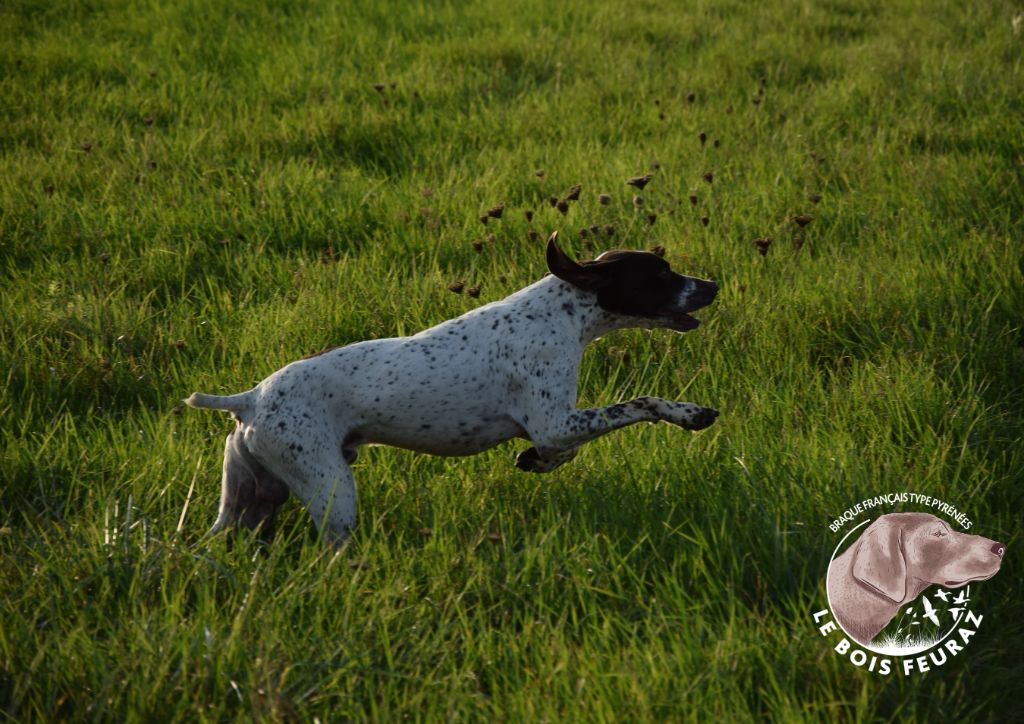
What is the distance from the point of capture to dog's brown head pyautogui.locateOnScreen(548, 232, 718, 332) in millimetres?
3990

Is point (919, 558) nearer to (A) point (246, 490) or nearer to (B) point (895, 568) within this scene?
(B) point (895, 568)

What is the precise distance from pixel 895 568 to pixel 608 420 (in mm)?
1071

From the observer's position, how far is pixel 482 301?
557cm

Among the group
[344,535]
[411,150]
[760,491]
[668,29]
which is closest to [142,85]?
[411,150]

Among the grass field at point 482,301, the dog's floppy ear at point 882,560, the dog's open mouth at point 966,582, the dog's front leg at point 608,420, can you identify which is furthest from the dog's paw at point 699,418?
the dog's open mouth at point 966,582

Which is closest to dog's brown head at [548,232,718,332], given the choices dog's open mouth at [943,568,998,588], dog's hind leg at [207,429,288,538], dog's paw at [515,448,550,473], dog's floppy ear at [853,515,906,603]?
dog's paw at [515,448,550,473]

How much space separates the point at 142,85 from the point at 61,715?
713 centimetres

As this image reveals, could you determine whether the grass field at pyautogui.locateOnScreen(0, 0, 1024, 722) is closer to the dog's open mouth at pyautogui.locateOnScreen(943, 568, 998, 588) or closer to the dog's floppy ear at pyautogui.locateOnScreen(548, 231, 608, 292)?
the dog's open mouth at pyautogui.locateOnScreen(943, 568, 998, 588)

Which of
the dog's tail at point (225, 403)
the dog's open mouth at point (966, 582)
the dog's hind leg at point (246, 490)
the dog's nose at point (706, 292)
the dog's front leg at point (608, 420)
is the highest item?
the dog's nose at point (706, 292)

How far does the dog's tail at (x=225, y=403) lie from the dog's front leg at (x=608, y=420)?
3.35ft

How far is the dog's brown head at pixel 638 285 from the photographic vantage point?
399cm

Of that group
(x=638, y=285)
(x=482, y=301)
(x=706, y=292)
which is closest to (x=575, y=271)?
(x=638, y=285)

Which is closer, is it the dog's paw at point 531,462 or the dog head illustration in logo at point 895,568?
the dog head illustration in logo at point 895,568

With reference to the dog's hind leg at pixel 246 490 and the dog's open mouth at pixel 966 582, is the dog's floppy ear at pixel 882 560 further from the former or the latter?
the dog's hind leg at pixel 246 490
